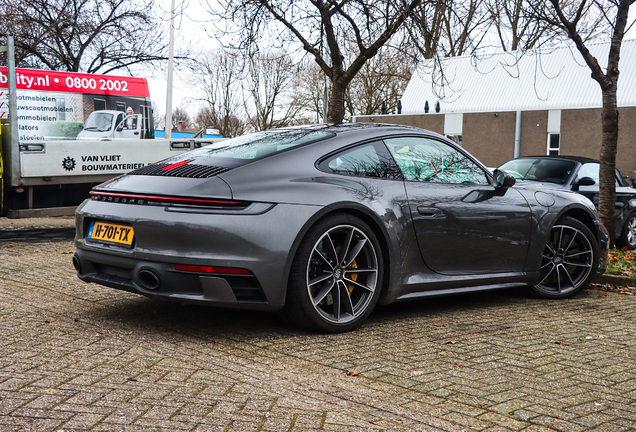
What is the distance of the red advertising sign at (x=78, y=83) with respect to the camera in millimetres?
10375

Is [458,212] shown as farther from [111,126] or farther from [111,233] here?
[111,126]

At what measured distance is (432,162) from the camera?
5.09 metres

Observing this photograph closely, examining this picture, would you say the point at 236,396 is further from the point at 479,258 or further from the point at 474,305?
the point at 474,305

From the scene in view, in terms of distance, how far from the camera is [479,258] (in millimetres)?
5156

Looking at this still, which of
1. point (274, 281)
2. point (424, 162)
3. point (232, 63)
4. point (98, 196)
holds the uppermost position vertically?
point (232, 63)

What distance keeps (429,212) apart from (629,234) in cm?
724

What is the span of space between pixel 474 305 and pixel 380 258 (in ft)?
4.95

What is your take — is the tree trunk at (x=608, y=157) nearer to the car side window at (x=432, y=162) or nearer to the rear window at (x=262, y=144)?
the car side window at (x=432, y=162)

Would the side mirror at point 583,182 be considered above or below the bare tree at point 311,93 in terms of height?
below

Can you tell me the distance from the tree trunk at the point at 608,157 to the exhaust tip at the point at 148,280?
6907 millimetres

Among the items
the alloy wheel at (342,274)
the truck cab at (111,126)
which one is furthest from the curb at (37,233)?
the alloy wheel at (342,274)

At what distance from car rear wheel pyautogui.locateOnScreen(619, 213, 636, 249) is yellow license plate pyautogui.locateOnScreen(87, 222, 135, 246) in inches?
346

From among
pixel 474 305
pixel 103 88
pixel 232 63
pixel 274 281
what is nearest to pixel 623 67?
pixel 232 63

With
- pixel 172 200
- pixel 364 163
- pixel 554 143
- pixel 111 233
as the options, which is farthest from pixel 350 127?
pixel 554 143
